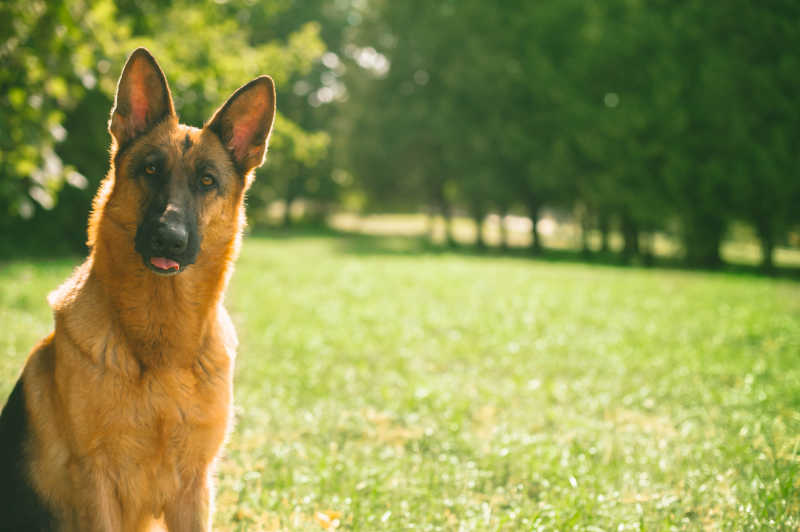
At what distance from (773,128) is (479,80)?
47.3 feet

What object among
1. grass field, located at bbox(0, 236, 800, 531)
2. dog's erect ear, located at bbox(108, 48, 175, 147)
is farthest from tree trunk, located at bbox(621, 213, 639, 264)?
dog's erect ear, located at bbox(108, 48, 175, 147)

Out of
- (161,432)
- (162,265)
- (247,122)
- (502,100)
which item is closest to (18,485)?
(161,432)

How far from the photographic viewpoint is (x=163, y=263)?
283 cm

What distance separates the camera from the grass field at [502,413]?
12.6 feet

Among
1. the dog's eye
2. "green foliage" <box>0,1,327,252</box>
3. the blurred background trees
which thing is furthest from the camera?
the blurred background trees

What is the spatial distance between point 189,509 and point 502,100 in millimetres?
31907

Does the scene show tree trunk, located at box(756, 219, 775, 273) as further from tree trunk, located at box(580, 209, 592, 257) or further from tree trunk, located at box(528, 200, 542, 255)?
tree trunk, located at box(528, 200, 542, 255)

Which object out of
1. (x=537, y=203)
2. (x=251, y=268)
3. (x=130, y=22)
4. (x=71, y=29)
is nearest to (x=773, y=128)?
(x=537, y=203)

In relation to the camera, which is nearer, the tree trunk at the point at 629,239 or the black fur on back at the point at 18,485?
the black fur on back at the point at 18,485

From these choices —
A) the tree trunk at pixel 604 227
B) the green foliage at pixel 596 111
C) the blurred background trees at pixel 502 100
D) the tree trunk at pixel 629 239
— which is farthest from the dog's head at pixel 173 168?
the tree trunk at pixel 629 239

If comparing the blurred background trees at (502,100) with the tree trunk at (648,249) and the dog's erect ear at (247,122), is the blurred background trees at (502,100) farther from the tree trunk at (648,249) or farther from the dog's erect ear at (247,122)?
the dog's erect ear at (247,122)

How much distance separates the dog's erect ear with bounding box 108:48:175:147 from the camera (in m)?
3.03

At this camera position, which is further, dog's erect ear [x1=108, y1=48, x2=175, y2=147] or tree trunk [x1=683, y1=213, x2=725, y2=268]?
tree trunk [x1=683, y1=213, x2=725, y2=268]

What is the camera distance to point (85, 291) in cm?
287
